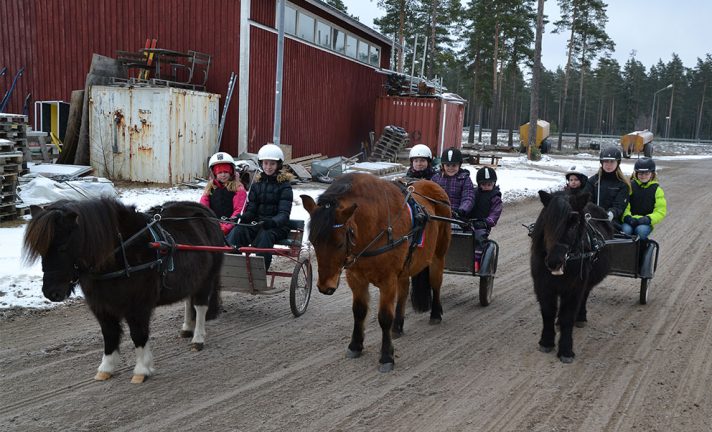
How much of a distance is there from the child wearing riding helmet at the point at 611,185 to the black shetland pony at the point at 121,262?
15.6 feet

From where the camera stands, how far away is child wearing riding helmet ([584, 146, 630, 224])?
6918 millimetres

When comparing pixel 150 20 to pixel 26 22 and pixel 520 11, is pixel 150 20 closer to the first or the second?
pixel 26 22

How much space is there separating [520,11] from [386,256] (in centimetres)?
5050

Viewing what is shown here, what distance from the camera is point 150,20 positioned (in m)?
17.6

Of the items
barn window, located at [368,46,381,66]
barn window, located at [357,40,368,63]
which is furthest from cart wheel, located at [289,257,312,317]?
barn window, located at [368,46,381,66]

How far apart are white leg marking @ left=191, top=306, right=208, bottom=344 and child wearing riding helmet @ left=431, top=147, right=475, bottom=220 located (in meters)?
3.29

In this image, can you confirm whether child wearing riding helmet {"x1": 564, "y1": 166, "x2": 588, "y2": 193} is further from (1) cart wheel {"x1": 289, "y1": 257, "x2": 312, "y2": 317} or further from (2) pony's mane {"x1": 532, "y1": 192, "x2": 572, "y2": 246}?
(1) cart wheel {"x1": 289, "y1": 257, "x2": 312, "y2": 317}

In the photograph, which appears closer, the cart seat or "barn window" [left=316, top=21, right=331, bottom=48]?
the cart seat

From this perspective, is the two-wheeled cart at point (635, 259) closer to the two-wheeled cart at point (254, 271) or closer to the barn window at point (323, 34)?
the two-wheeled cart at point (254, 271)

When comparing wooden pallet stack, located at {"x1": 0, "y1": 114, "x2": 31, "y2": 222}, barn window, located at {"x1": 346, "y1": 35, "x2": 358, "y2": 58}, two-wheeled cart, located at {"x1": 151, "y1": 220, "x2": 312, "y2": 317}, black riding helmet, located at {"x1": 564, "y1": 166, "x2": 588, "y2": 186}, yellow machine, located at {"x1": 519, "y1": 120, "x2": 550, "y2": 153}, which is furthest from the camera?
yellow machine, located at {"x1": 519, "y1": 120, "x2": 550, "y2": 153}

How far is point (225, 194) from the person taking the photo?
22.3 feet

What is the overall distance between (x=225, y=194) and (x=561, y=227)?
3.87 meters

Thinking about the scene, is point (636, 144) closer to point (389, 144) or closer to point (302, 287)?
point (389, 144)

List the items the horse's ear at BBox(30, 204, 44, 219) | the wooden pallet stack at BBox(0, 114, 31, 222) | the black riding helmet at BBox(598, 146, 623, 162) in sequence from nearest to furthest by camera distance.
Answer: the horse's ear at BBox(30, 204, 44, 219), the black riding helmet at BBox(598, 146, 623, 162), the wooden pallet stack at BBox(0, 114, 31, 222)
